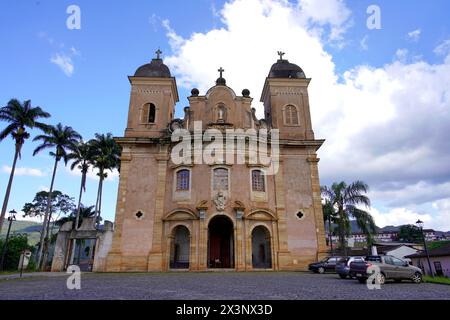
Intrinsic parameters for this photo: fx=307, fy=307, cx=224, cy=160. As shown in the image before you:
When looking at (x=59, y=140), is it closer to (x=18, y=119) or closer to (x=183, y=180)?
(x=18, y=119)

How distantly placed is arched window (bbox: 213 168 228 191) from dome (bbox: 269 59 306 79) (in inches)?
429

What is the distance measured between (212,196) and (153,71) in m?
13.3

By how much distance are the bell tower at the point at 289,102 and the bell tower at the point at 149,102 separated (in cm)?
930

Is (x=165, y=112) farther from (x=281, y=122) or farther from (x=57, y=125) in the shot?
(x=57, y=125)

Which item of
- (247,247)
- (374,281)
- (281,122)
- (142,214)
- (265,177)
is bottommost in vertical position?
(374,281)

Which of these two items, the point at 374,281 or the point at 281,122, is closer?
the point at 374,281

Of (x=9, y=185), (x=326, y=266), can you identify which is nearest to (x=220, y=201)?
(x=326, y=266)

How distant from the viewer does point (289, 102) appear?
28.1m

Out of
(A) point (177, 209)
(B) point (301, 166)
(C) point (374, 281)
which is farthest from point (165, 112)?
(C) point (374, 281)

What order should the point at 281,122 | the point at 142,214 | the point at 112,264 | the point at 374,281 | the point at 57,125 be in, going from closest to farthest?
1. the point at 374,281
2. the point at 112,264
3. the point at 142,214
4. the point at 281,122
5. the point at 57,125

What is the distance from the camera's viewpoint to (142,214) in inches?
922

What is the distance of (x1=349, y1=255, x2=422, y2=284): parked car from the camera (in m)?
13.3

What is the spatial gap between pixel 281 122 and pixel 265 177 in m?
5.86
